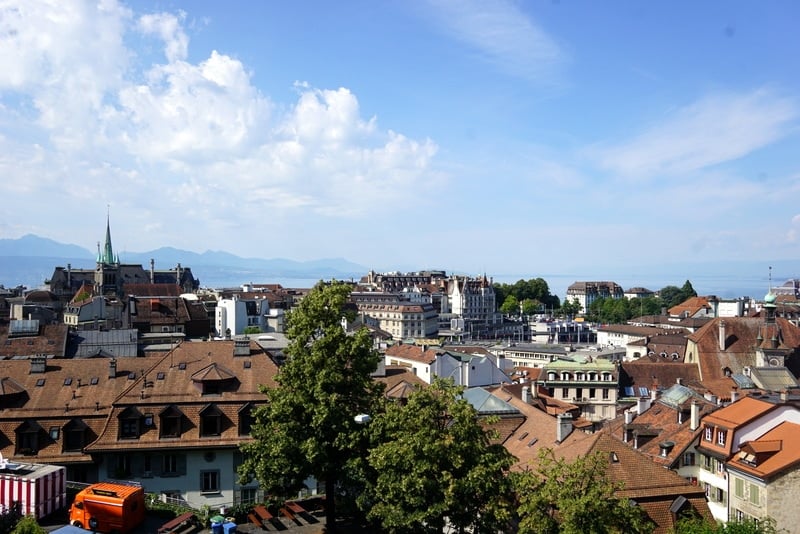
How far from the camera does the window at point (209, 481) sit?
34406 millimetres

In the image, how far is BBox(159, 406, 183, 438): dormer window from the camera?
34.8 m

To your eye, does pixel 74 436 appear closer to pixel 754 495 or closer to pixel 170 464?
pixel 170 464

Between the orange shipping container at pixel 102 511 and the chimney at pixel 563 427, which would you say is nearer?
the orange shipping container at pixel 102 511

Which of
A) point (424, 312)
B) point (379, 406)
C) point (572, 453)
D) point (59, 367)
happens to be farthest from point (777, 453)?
point (424, 312)

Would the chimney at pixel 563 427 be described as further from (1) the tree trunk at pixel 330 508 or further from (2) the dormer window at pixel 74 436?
(2) the dormer window at pixel 74 436

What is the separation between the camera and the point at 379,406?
29.7 m

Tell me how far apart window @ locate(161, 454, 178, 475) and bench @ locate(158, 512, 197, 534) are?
12.0 feet

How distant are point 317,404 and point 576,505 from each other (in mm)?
10697

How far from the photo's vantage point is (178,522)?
97.2 ft

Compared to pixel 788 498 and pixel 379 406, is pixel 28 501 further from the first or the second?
pixel 788 498

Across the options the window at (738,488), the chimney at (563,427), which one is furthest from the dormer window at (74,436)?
the window at (738,488)

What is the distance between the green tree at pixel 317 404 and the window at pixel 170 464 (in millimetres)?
6365

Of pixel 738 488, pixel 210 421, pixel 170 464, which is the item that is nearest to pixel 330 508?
pixel 210 421

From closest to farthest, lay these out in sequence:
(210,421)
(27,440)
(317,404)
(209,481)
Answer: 1. (317,404)
2. (27,440)
3. (209,481)
4. (210,421)
